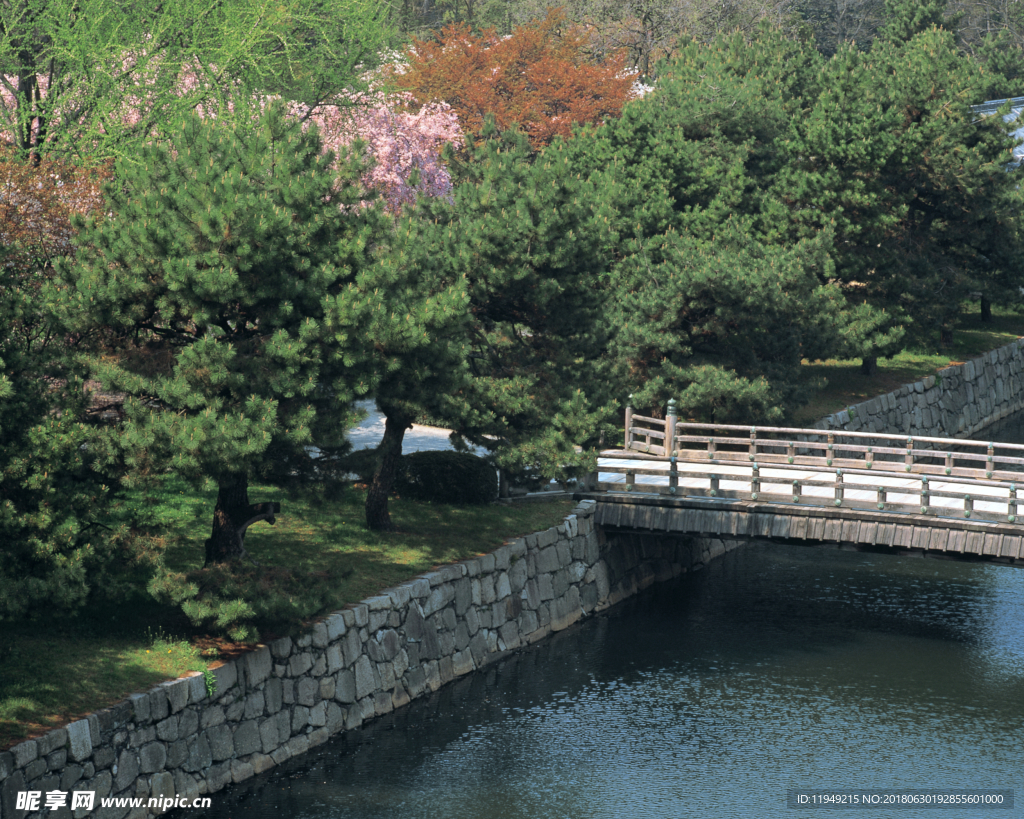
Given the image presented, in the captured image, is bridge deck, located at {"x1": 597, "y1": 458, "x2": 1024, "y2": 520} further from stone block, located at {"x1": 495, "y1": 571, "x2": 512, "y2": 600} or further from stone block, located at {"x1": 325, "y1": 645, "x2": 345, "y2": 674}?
stone block, located at {"x1": 325, "y1": 645, "x2": 345, "y2": 674}

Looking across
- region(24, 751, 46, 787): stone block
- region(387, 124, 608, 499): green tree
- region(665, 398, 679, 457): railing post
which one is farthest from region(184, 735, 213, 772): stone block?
region(665, 398, 679, 457): railing post

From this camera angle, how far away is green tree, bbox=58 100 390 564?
750 inches

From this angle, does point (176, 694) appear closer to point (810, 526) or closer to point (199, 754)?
point (199, 754)

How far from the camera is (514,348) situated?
27750 mm

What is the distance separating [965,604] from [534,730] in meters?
12.0

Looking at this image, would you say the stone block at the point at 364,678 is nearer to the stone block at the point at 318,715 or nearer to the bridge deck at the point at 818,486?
the stone block at the point at 318,715

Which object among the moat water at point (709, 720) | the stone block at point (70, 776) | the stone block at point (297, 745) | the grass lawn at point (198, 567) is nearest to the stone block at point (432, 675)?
the moat water at point (709, 720)

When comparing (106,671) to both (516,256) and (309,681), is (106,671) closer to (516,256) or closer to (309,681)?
(309,681)

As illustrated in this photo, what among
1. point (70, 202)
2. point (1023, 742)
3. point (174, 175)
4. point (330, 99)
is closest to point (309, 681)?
point (174, 175)

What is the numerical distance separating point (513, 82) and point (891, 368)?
792 inches

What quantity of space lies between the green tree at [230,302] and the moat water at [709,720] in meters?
4.82

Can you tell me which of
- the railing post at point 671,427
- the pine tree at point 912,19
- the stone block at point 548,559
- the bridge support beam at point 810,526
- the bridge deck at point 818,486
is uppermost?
the pine tree at point 912,19

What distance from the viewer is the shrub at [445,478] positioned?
27906 mm

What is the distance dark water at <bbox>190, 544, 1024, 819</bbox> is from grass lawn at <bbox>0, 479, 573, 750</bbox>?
7.73 feet
